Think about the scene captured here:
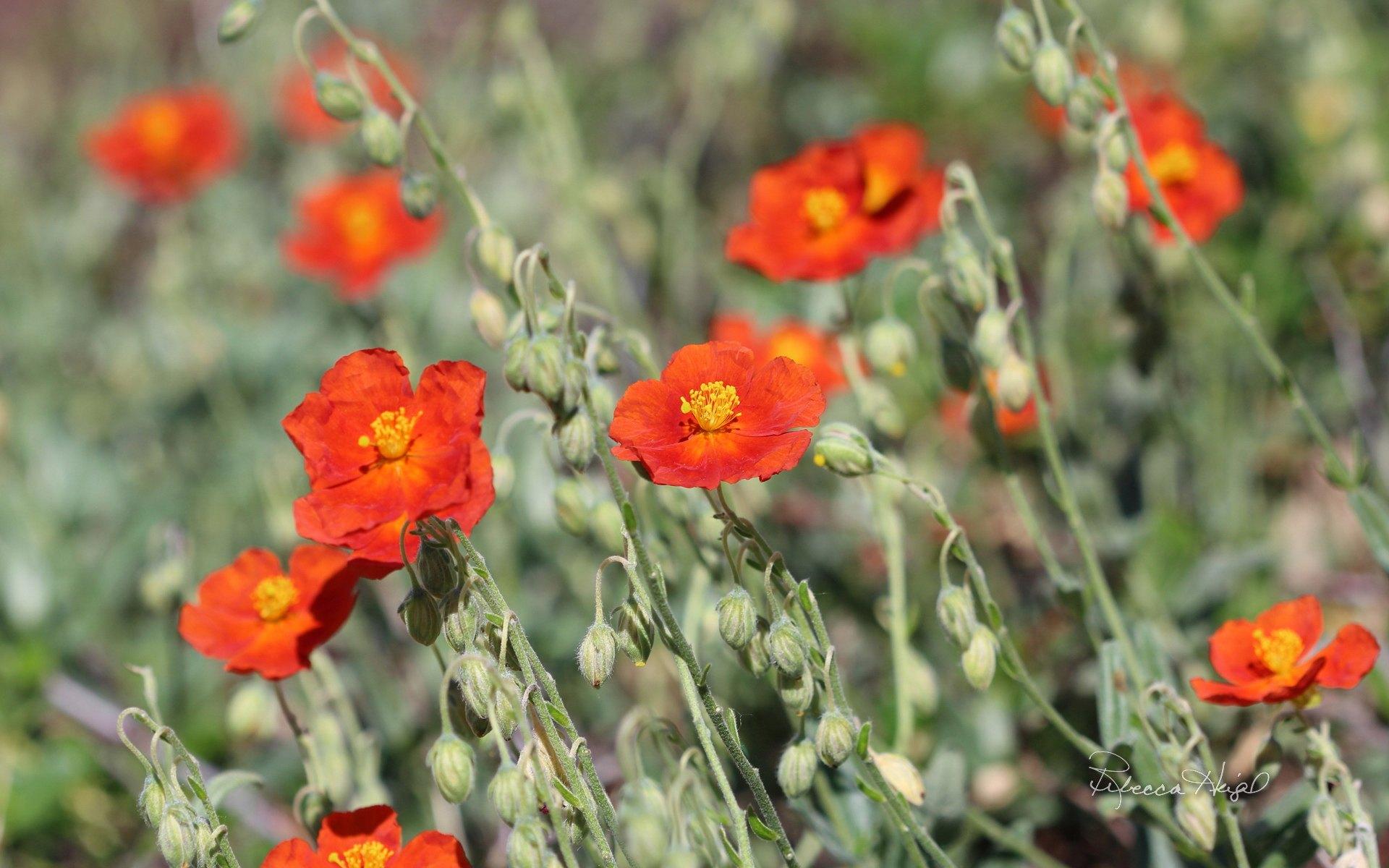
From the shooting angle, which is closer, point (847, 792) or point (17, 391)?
point (847, 792)

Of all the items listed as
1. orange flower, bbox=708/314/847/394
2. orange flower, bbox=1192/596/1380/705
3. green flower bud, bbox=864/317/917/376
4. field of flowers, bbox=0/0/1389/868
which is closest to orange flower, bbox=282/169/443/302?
field of flowers, bbox=0/0/1389/868

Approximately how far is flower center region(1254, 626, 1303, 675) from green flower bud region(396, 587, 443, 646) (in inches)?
40.9

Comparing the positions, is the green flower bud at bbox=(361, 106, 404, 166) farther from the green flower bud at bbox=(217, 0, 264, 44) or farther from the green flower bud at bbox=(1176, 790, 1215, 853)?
the green flower bud at bbox=(1176, 790, 1215, 853)

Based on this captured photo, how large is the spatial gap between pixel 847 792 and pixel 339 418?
0.97 meters

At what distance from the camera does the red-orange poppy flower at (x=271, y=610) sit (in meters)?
1.69

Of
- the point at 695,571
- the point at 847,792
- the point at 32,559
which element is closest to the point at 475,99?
the point at 32,559

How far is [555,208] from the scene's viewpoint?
11.9 ft

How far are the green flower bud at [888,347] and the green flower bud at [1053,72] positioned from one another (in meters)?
0.42

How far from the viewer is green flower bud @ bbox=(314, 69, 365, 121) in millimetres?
1982

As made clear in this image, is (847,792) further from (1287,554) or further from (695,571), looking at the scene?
(1287,554)

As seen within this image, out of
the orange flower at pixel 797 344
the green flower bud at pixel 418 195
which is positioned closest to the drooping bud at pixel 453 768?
the green flower bud at pixel 418 195

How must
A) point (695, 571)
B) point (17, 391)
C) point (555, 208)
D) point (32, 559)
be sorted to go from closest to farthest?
point (695, 571)
point (32, 559)
point (555, 208)
point (17, 391)

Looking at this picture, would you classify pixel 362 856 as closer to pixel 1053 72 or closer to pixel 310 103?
pixel 1053 72

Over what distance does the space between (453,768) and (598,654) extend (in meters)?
0.21
